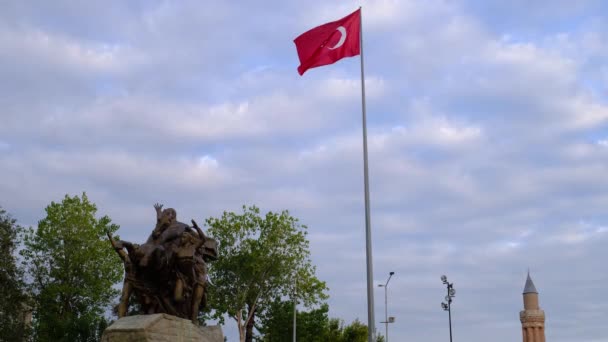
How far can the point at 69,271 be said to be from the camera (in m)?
45.4

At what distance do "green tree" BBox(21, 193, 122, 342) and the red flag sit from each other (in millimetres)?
27179

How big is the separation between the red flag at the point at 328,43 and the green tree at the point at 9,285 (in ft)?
90.0

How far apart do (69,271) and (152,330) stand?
34.1m

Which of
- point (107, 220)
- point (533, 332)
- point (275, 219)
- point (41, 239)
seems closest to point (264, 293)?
point (275, 219)

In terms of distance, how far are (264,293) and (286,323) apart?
6324 millimetres

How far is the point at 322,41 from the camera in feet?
76.8

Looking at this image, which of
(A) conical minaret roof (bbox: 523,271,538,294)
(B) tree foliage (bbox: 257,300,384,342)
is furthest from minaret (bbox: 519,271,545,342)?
(B) tree foliage (bbox: 257,300,384,342)

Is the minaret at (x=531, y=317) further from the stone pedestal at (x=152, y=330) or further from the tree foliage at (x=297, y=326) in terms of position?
the stone pedestal at (x=152, y=330)

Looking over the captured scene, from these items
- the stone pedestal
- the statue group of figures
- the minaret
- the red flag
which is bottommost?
the stone pedestal

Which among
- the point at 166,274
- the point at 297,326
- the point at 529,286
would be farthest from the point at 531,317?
the point at 166,274

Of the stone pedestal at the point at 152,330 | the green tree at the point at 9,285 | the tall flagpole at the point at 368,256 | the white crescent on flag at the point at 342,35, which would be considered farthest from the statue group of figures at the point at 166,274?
the green tree at the point at 9,285

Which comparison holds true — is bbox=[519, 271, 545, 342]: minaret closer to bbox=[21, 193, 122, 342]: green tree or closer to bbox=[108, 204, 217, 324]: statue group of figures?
bbox=[21, 193, 122, 342]: green tree

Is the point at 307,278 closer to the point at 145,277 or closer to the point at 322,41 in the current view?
the point at 322,41

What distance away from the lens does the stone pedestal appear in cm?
1351
